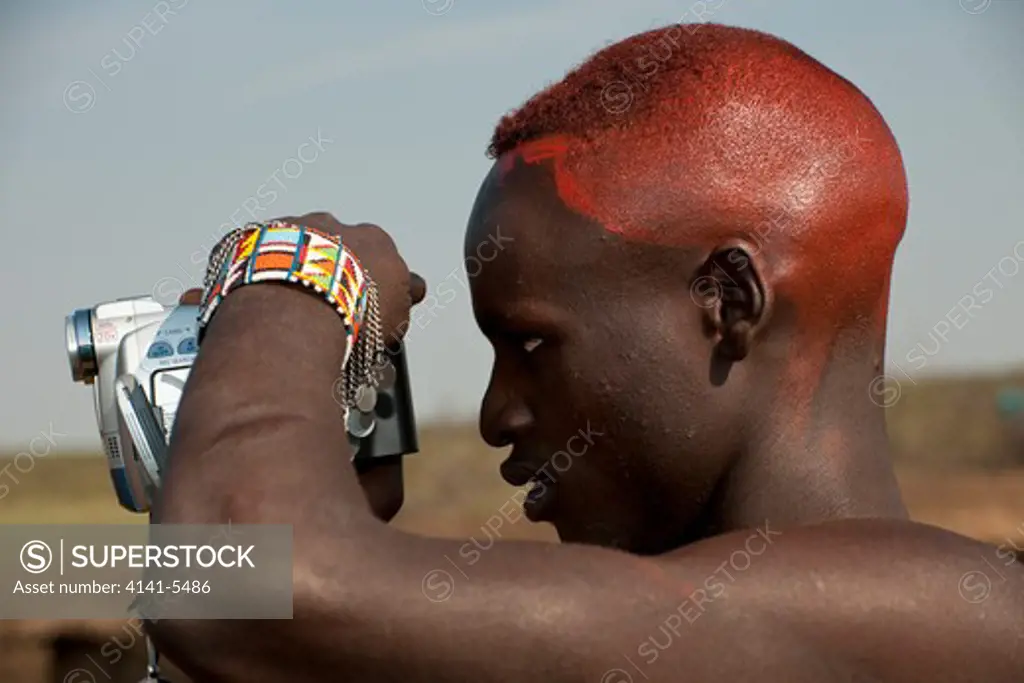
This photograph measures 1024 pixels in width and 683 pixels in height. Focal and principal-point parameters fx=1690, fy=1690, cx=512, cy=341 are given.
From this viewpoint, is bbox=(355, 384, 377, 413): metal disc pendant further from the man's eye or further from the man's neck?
the man's neck

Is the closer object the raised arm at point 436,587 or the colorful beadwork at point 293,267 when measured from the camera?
the raised arm at point 436,587

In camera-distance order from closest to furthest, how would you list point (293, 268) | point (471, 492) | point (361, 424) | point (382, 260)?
point (293, 268) → point (382, 260) → point (361, 424) → point (471, 492)

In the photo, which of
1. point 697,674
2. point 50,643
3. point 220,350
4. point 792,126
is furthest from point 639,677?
point 50,643

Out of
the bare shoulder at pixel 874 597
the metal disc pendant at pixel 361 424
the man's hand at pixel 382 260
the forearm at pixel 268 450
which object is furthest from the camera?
the metal disc pendant at pixel 361 424

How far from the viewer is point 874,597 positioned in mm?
2512

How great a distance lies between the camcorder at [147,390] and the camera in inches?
109

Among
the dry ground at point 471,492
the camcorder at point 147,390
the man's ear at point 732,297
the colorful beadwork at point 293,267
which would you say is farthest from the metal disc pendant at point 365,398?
the dry ground at point 471,492

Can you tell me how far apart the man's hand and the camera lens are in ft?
1.85

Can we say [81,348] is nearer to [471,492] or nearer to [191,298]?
[191,298]

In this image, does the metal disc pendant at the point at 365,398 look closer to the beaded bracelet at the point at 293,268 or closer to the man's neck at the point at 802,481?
the beaded bracelet at the point at 293,268

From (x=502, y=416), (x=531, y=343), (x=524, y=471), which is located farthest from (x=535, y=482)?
(x=531, y=343)

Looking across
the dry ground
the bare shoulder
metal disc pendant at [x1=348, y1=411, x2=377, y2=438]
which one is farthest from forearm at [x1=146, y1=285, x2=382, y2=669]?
the dry ground

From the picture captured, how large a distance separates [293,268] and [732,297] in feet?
2.44

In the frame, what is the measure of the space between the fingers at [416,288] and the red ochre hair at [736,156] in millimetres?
276
